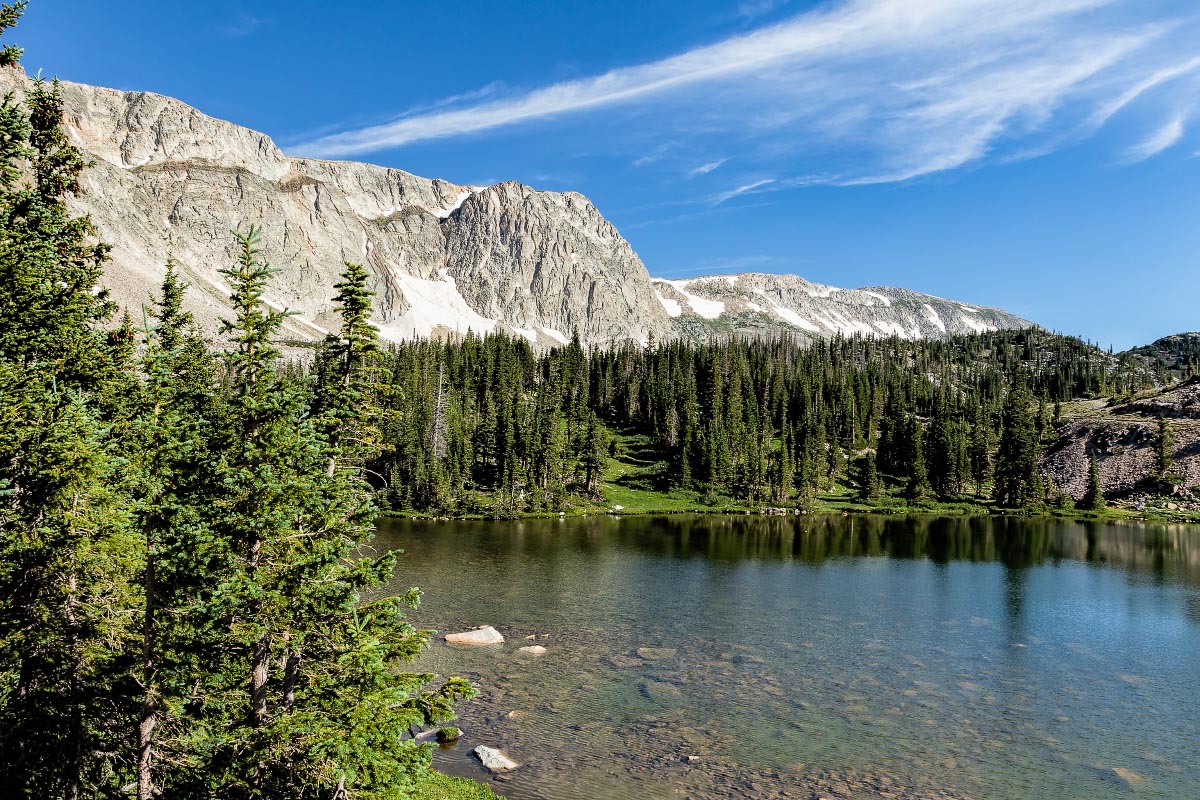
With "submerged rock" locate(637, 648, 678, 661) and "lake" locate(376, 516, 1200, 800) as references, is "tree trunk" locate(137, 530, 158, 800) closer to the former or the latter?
"lake" locate(376, 516, 1200, 800)

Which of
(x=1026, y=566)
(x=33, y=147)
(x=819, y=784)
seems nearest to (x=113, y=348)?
(x=33, y=147)

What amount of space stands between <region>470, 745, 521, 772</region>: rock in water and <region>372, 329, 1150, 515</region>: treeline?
A: 82744 mm

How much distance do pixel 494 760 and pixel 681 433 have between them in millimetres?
127984

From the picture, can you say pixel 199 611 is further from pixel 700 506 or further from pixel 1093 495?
pixel 1093 495

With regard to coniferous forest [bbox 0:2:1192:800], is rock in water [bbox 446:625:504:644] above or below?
below

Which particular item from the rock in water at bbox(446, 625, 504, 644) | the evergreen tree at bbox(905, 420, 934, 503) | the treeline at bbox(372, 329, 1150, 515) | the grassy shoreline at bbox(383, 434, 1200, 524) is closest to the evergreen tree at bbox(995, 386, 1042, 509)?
the treeline at bbox(372, 329, 1150, 515)

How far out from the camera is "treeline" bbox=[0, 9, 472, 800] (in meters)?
15.5

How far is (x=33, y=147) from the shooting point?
2200cm

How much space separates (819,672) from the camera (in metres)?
37.9

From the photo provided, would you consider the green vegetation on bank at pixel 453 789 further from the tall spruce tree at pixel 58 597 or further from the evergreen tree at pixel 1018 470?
the evergreen tree at pixel 1018 470

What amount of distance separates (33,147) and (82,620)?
14.9m

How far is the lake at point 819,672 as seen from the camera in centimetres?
2639

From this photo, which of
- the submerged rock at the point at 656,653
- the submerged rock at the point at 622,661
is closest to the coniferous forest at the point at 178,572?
the submerged rock at the point at 622,661

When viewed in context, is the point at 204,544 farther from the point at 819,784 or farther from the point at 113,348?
the point at 819,784
